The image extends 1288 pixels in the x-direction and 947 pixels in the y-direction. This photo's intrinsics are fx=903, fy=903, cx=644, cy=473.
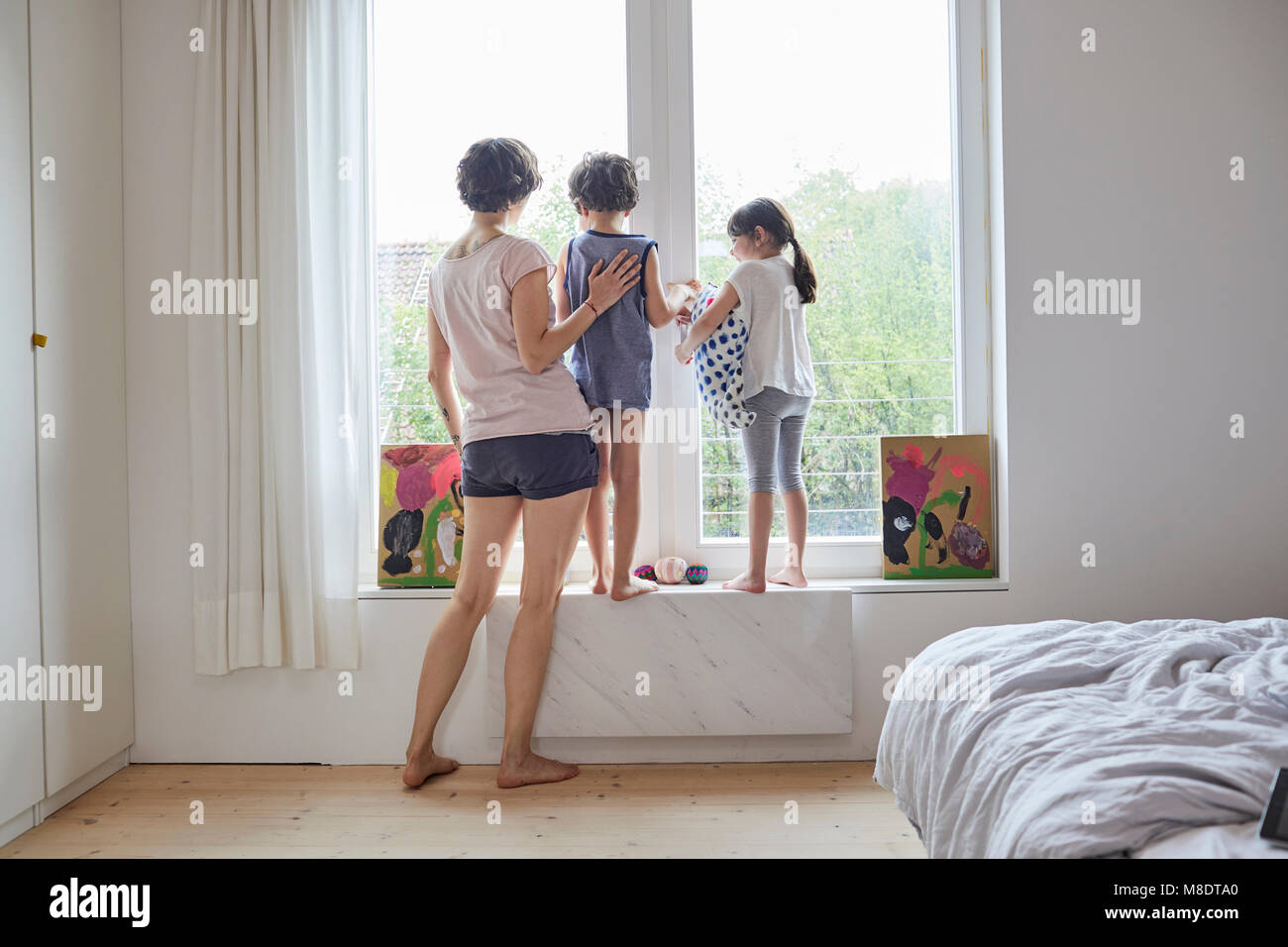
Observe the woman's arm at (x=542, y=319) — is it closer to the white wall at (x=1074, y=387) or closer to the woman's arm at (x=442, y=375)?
the woman's arm at (x=442, y=375)

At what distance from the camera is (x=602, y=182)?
2.44 meters

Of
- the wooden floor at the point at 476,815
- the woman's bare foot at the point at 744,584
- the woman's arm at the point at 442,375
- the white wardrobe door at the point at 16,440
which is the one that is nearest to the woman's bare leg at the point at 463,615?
the wooden floor at the point at 476,815

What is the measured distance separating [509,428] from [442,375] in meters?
0.30

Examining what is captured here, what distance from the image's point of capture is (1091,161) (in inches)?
101

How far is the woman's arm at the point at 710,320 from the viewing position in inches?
100

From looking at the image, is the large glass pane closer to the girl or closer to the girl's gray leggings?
the girl

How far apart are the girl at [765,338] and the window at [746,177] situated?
17cm

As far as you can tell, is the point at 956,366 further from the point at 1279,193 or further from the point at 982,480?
A: the point at 1279,193

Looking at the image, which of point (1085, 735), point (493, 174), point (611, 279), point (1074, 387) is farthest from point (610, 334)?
point (1085, 735)

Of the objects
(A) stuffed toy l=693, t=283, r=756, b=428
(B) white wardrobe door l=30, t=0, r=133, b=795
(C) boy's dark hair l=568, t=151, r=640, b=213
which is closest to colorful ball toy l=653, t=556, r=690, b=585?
(A) stuffed toy l=693, t=283, r=756, b=428

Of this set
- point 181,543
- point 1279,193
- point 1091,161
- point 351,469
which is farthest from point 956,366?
point 181,543

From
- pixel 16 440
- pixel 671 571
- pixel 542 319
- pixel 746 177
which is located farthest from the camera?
pixel 746 177

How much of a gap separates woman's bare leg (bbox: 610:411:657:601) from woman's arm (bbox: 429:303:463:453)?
1.51 feet

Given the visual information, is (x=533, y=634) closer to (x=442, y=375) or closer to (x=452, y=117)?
(x=442, y=375)
